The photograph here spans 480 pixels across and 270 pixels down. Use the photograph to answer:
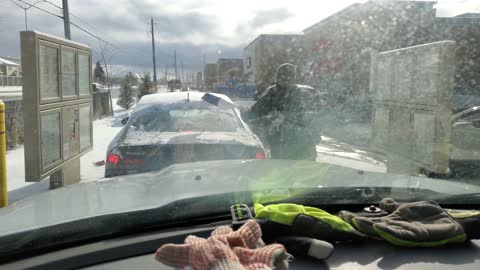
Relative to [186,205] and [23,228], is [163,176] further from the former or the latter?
[23,228]

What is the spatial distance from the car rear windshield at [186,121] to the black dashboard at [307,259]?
3179 mm

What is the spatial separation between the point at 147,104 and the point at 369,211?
4.04 meters

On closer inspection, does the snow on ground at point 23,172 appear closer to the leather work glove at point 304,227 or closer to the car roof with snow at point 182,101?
the car roof with snow at point 182,101

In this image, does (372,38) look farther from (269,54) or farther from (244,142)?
(269,54)

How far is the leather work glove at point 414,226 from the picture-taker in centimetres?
156

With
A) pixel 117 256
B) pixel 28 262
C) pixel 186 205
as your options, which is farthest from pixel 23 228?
pixel 186 205

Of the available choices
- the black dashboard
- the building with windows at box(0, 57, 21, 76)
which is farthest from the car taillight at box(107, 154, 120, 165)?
the building with windows at box(0, 57, 21, 76)

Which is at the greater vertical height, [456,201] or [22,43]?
[22,43]

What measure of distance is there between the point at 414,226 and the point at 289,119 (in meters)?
3.79

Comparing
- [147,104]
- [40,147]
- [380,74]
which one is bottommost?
[40,147]

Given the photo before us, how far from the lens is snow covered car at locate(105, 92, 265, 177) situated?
168 inches

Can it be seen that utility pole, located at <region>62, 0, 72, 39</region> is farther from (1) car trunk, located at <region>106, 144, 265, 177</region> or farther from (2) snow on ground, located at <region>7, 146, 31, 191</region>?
(1) car trunk, located at <region>106, 144, 265, 177</region>

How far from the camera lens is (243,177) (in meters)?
2.53

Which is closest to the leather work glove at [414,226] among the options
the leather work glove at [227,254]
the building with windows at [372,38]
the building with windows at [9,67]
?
the leather work glove at [227,254]
